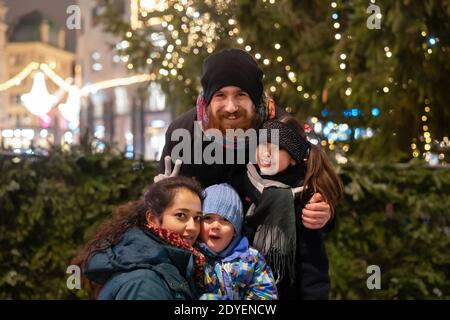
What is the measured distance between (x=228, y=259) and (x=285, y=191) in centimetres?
30

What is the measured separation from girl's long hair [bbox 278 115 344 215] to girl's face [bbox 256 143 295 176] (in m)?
0.10

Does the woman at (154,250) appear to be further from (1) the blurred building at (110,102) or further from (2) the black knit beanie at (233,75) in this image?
(1) the blurred building at (110,102)

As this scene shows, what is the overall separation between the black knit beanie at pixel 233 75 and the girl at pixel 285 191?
0.13 metres

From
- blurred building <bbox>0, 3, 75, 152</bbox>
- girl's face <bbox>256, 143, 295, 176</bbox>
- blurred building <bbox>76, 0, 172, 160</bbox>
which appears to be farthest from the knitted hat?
blurred building <bbox>0, 3, 75, 152</bbox>

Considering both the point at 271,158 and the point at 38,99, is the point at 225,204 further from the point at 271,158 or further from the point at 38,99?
the point at 38,99

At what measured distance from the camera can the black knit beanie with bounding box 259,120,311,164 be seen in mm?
2463

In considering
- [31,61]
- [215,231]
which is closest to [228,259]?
[215,231]

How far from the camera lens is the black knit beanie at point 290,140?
A: 2.46m

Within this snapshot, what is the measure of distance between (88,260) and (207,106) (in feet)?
2.12

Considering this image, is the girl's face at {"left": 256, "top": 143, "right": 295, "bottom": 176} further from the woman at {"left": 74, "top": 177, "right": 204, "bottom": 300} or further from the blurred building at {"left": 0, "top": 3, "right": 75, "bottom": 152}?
the blurred building at {"left": 0, "top": 3, "right": 75, "bottom": 152}

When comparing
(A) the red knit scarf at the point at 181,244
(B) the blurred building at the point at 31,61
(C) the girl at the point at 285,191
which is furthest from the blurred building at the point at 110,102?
(A) the red knit scarf at the point at 181,244

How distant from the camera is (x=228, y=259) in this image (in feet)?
7.68
